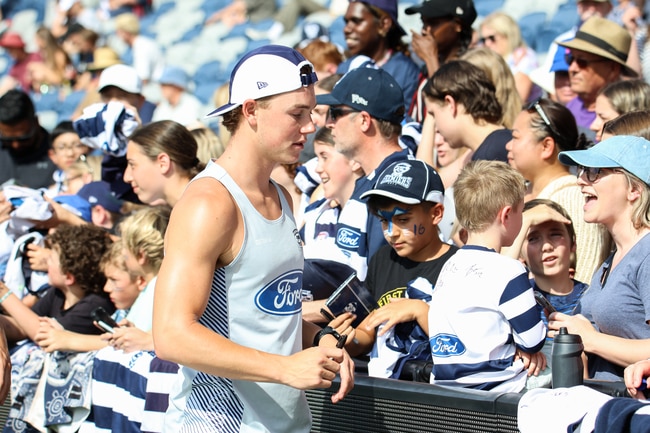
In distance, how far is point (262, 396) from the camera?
3172 millimetres

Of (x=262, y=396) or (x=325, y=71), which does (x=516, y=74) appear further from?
(x=262, y=396)

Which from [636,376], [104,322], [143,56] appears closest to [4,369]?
[104,322]

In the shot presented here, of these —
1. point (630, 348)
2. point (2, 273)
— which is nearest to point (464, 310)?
point (630, 348)

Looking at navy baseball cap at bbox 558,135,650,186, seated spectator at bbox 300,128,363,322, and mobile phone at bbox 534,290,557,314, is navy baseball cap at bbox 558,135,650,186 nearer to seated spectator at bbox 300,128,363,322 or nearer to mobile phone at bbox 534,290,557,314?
mobile phone at bbox 534,290,557,314

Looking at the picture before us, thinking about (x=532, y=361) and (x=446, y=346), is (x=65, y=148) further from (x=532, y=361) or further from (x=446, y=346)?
(x=532, y=361)

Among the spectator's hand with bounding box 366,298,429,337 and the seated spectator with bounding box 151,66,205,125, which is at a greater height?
the spectator's hand with bounding box 366,298,429,337

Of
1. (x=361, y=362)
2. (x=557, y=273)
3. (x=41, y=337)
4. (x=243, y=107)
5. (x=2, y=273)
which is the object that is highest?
(x=243, y=107)

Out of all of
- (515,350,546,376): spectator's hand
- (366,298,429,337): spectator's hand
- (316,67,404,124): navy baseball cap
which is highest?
(316,67,404,124): navy baseball cap

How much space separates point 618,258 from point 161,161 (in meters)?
3.06

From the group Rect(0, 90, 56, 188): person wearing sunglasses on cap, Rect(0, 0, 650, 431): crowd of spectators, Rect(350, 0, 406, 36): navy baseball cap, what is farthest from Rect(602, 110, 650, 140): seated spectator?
Rect(0, 90, 56, 188): person wearing sunglasses on cap

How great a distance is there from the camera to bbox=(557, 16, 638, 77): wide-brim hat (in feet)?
20.1

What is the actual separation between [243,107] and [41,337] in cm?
268

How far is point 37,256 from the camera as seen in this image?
6.40 metres

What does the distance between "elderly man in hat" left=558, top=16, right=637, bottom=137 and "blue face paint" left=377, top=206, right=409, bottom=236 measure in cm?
213
